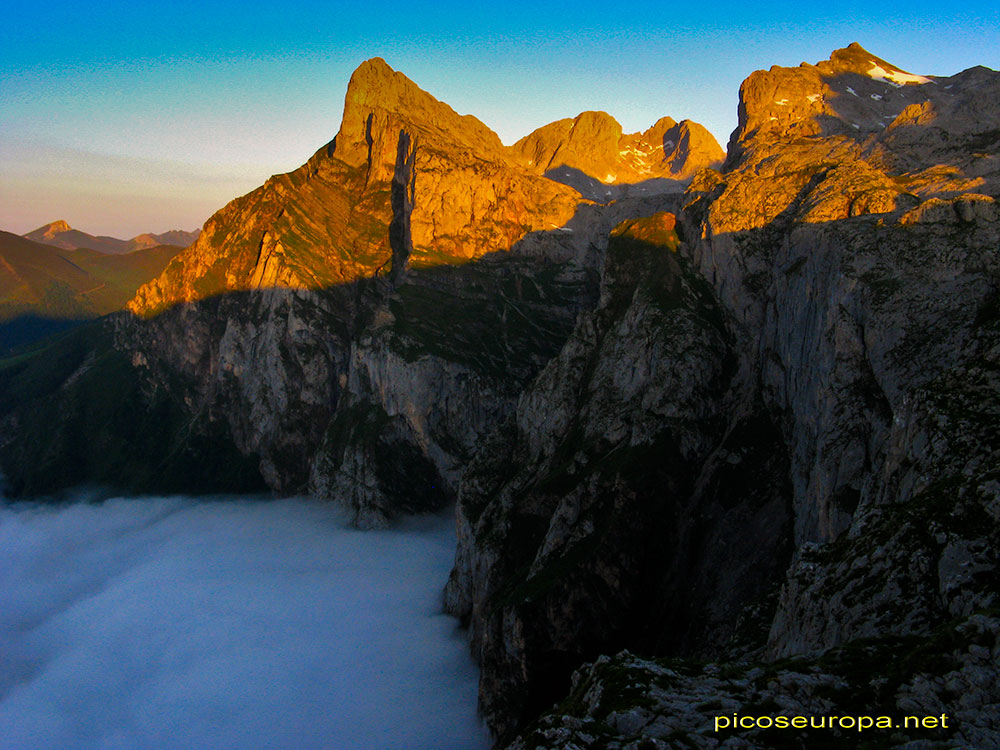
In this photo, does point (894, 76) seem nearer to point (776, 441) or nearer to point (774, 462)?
point (776, 441)

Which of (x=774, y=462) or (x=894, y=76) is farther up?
(x=894, y=76)

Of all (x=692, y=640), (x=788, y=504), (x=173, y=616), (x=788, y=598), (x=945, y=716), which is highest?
(x=945, y=716)

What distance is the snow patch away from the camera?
161 m

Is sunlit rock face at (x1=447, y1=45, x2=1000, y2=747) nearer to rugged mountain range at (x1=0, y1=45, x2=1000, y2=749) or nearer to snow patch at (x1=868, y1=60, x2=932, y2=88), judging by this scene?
rugged mountain range at (x1=0, y1=45, x2=1000, y2=749)

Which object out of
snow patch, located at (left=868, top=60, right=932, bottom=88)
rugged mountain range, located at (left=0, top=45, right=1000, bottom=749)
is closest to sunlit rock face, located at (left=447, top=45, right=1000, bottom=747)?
rugged mountain range, located at (left=0, top=45, right=1000, bottom=749)

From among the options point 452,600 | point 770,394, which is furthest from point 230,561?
point 770,394

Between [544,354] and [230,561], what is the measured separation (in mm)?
99391

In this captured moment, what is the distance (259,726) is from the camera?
308 feet

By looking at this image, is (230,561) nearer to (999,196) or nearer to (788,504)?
(788,504)

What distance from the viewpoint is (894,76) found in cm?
16562

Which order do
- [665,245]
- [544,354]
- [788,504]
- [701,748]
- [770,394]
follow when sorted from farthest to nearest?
[544,354], [665,245], [770,394], [788,504], [701,748]

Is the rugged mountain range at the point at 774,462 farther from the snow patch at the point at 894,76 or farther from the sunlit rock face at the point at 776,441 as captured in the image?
the snow patch at the point at 894,76

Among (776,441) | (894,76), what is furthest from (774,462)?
(894,76)

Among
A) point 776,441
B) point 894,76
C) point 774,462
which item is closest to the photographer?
point 774,462
